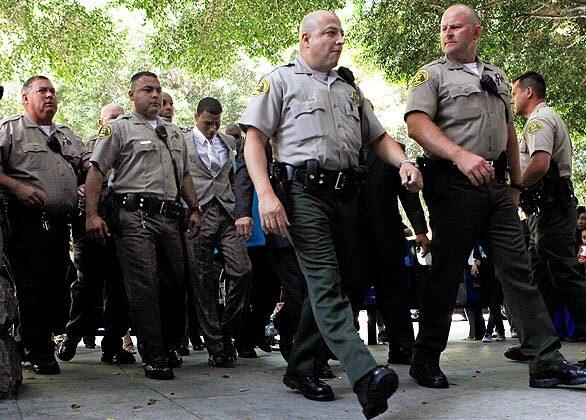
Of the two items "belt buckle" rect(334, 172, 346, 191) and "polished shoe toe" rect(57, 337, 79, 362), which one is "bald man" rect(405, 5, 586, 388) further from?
"polished shoe toe" rect(57, 337, 79, 362)

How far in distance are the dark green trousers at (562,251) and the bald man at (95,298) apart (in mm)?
3302

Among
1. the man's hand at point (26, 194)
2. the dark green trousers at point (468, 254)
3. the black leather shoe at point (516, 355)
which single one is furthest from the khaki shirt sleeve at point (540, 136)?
the man's hand at point (26, 194)

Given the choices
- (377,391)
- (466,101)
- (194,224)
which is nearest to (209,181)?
(194,224)

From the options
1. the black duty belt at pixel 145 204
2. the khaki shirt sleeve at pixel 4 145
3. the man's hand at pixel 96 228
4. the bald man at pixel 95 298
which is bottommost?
the bald man at pixel 95 298

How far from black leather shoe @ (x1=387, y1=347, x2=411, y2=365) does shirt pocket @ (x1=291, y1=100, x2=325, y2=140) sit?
2.39 metres

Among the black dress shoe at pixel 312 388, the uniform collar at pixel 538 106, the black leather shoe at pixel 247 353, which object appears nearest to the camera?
the black dress shoe at pixel 312 388

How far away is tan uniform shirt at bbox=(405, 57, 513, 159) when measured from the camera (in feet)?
17.7

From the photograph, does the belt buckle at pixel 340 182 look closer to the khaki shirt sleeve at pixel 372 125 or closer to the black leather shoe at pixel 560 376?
the khaki shirt sleeve at pixel 372 125

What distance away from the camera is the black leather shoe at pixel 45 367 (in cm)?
626

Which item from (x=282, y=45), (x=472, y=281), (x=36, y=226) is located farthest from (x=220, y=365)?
(x=282, y=45)

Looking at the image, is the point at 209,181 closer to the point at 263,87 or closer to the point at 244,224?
the point at 244,224

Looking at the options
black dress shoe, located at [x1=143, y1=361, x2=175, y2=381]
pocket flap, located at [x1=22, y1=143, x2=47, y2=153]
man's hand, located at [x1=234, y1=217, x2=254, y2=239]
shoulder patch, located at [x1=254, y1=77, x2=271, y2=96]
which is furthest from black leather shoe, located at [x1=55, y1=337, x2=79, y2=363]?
shoulder patch, located at [x1=254, y1=77, x2=271, y2=96]

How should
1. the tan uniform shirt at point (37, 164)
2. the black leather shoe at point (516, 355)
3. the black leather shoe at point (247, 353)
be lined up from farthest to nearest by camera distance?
the black leather shoe at point (247, 353) → the black leather shoe at point (516, 355) → the tan uniform shirt at point (37, 164)

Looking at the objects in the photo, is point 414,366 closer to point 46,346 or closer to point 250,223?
point 250,223
